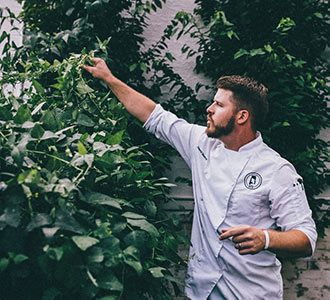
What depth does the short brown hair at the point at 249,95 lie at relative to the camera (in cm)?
218

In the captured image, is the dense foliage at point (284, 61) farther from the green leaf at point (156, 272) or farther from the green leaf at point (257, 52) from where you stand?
the green leaf at point (156, 272)

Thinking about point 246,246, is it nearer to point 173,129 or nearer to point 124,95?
point 173,129

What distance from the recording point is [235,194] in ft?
6.42

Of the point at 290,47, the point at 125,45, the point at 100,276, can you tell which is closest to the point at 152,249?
the point at 100,276

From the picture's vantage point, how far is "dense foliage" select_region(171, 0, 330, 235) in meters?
2.87

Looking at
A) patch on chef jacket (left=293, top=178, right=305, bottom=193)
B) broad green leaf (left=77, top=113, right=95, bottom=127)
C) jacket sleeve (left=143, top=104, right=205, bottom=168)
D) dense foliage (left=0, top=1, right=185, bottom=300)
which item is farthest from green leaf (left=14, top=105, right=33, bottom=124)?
patch on chef jacket (left=293, top=178, right=305, bottom=193)

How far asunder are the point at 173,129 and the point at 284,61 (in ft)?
4.56

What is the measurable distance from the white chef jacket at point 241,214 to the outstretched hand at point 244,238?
1.06 feet

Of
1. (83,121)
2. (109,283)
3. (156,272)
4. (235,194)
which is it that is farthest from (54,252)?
(235,194)

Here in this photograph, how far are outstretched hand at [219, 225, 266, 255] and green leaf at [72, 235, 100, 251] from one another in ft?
2.38

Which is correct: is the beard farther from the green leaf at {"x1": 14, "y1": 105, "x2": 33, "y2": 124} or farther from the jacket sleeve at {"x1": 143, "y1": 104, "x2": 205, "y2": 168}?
the green leaf at {"x1": 14, "y1": 105, "x2": 33, "y2": 124}

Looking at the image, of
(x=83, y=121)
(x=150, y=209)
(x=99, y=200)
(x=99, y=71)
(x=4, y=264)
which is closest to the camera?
(x=4, y=264)

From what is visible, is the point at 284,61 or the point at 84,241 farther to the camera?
the point at 284,61

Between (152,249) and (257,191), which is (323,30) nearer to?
(257,191)
